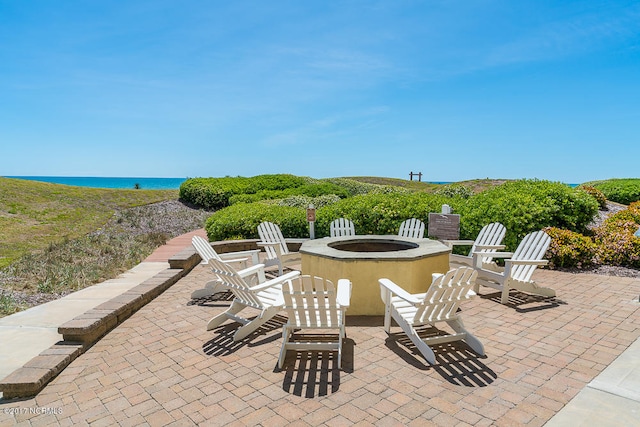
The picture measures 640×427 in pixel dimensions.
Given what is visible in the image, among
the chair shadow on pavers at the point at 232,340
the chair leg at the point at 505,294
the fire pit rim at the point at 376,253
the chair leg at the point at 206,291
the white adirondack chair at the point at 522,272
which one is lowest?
the chair shadow on pavers at the point at 232,340

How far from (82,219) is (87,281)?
9.26m

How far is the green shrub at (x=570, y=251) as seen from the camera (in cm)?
724

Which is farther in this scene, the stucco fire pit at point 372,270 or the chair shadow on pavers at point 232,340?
the stucco fire pit at point 372,270

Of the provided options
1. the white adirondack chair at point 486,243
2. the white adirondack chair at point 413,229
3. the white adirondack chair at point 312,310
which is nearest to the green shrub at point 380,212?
the white adirondack chair at point 413,229

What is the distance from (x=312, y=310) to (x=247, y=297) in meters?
1.03

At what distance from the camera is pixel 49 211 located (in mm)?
14852

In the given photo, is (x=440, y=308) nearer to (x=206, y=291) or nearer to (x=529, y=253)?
(x=529, y=253)

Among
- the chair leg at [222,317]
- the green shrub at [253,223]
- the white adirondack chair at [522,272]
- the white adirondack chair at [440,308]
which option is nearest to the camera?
the white adirondack chair at [440,308]

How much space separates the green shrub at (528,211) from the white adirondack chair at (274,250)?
3943 mm

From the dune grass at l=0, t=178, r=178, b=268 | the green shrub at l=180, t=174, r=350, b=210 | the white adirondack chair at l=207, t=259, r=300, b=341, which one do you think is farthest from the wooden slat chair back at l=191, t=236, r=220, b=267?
the green shrub at l=180, t=174, r=350, b=210

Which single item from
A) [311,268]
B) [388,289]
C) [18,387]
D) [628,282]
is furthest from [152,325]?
[628,282]

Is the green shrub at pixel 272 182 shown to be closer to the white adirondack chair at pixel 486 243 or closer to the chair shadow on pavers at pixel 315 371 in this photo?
the white adirondack chair at pixel 486 243

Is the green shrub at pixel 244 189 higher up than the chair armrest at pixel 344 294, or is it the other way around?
the green shrub at pixel 244 189

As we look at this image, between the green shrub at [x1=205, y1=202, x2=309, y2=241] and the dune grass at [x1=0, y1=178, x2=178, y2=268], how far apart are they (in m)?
4.44
